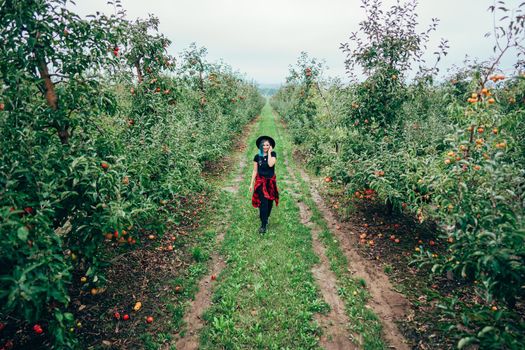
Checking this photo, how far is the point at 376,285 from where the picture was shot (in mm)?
5215

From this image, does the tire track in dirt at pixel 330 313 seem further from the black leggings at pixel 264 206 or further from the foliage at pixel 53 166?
the foliage at pixel 53 166

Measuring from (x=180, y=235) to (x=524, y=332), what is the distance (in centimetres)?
615

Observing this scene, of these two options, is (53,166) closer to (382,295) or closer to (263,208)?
(263,208)

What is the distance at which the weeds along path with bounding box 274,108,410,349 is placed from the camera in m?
4.22

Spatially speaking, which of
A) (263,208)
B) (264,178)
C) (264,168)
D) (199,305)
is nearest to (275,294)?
(199,305)

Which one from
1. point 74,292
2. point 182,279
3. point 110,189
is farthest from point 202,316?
point 110,189

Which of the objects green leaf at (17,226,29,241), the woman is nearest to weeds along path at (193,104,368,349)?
the woman

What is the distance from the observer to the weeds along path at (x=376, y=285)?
422 centimetres

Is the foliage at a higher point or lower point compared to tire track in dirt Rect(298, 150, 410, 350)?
higher

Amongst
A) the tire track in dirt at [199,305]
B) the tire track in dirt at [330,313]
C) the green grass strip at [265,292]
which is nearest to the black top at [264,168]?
the green grass strip at [265,292]

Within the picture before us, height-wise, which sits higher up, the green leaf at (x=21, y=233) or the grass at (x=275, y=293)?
the green leaf at (x=21, y=233)

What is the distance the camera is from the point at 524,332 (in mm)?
2561

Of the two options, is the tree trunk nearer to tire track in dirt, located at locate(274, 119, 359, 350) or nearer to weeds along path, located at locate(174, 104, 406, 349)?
weeds along path, located at locate(174, 104, 406, 349)

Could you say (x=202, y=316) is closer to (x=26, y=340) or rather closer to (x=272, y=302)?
(x=272, y=302)
